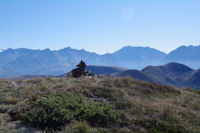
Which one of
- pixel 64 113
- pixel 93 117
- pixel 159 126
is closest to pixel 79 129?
pixel 64 113

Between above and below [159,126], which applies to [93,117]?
above

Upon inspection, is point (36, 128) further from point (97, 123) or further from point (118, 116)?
point (118, 116)

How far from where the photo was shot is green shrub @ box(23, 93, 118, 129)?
6664 millimetres

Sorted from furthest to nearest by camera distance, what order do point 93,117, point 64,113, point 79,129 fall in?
1. point 93,117
2. point 64,113
3. point 79,129

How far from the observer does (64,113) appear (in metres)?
6.91

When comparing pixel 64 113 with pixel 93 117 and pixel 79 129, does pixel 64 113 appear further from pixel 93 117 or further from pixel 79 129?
pixel 93 117

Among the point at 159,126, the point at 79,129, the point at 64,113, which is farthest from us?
the point at 159,126

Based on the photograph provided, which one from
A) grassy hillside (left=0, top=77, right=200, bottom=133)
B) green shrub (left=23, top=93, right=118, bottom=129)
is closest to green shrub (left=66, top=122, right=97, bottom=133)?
grassy hillside (left=0, top=77, right=200, bottom=133)

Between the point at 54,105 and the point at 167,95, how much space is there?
8.58 meters

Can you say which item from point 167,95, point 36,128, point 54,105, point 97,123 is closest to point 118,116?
point 97,123

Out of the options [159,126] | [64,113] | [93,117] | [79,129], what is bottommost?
[159,126]

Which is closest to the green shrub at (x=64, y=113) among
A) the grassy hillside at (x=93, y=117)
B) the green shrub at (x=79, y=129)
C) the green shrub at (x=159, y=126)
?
the grassy hillside at (x=93, y=117)

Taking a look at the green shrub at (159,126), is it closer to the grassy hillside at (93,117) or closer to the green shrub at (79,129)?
the grassy hillside at (93,117)

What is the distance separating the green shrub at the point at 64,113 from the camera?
6.66 meters
